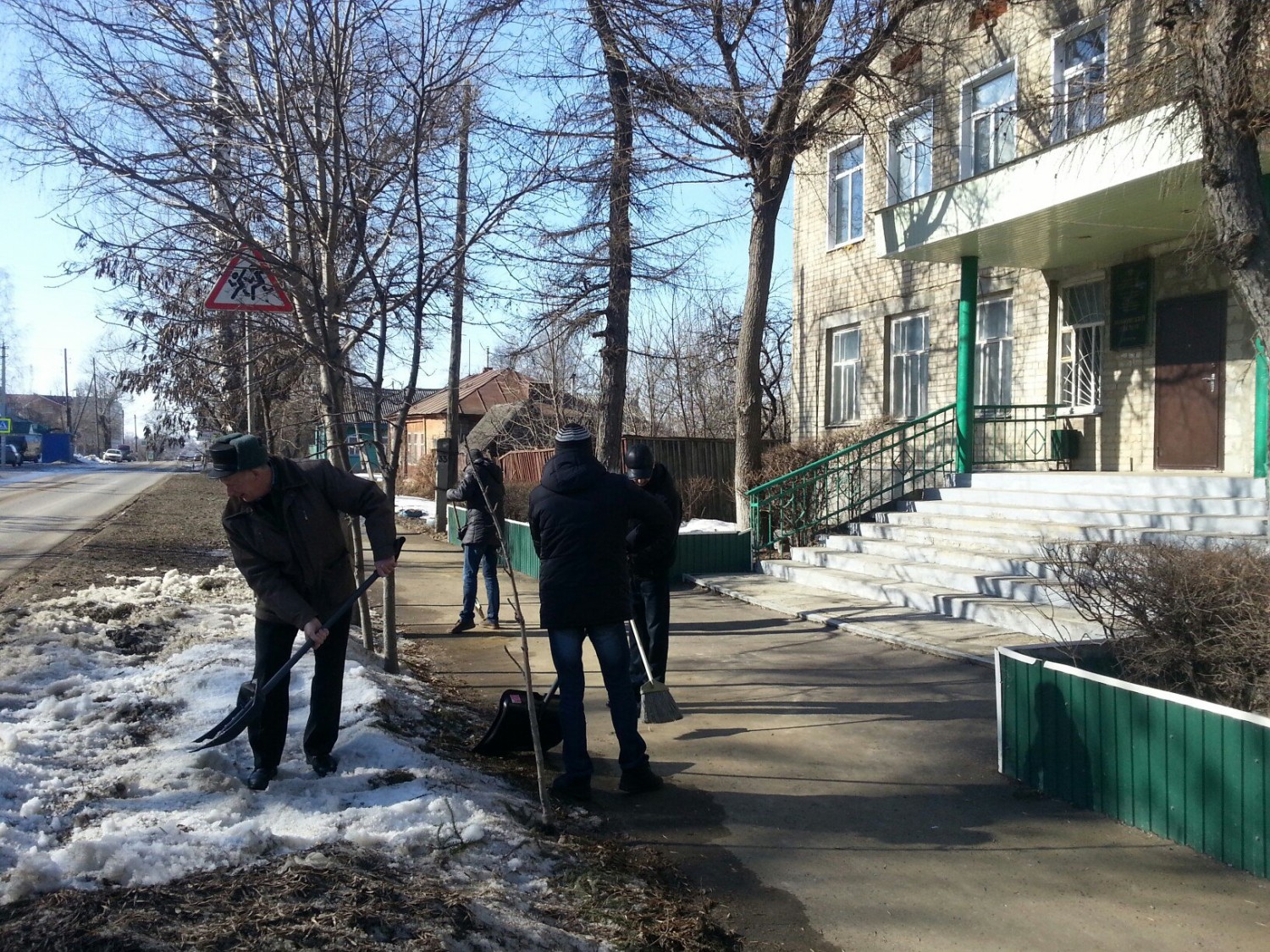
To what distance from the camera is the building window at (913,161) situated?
15664mm

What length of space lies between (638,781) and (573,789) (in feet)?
1.16

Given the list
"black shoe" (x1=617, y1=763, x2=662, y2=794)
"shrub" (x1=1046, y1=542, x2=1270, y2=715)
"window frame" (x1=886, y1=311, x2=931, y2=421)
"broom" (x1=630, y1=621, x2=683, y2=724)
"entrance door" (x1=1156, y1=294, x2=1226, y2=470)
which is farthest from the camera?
"window frame" (x1=886, y1=311, x2=931, y2=421)

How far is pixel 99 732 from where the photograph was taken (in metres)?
4.94

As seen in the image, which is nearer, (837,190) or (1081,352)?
(1081,352)

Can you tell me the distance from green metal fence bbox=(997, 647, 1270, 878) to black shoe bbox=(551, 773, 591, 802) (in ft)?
7.39

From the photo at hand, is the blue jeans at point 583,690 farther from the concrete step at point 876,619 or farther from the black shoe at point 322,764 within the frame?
the concrete step at point 876,619

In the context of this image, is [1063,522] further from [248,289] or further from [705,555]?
[248,289]

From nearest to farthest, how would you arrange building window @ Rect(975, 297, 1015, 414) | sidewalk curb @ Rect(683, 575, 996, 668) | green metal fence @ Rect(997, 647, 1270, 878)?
green metal fence @ Rect(997, 647, 1270, 878)
sidewalk curb @ Rect(683, 575, 996, 668)
building window @ Rect(975, 297, 1015, 414)

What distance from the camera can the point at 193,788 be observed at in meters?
4.22

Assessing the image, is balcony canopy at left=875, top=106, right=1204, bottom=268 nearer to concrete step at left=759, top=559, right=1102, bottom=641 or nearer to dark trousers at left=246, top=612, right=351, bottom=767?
concrete step at left=759, top=559, right=1102, bottom=641

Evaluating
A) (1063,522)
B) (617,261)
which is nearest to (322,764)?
(1063,522)

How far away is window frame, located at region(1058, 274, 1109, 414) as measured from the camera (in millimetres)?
13273

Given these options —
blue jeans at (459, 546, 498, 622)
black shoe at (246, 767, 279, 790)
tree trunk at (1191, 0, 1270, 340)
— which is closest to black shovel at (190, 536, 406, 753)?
black shoe at (246, 767, 279, 790)

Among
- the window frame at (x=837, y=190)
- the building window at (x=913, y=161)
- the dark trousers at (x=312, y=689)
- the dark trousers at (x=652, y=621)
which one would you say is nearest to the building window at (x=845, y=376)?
the window frame at (x=837, y=190)
